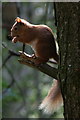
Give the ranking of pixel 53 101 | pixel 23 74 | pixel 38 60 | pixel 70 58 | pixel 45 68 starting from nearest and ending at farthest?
pixel 70 58
pixel 45 68
pixel 38 60
pixel 53 101
pixel 23 74

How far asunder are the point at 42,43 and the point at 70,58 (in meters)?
0.52

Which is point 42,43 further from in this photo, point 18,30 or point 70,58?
point 70,58

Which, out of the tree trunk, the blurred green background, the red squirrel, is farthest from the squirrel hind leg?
the blurred green background

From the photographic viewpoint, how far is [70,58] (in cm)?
278

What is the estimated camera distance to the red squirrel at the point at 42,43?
10.6 ft

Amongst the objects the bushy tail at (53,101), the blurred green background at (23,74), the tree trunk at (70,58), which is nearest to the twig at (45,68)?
the tree trunk at (70,58)

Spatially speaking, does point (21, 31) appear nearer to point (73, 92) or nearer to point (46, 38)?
point (46, 38)

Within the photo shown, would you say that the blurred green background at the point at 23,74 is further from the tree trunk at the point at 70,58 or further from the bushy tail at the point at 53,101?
the tree trunk at the point at 70,58

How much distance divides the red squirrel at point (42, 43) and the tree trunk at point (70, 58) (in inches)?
16.1

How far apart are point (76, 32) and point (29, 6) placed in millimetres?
6625

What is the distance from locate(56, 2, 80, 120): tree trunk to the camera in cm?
275

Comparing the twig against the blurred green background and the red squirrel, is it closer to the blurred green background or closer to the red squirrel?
the red squirrel

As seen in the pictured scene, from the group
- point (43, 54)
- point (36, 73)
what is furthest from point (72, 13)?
point (36, 73)

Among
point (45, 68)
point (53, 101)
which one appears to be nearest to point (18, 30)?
point (45, 68)
